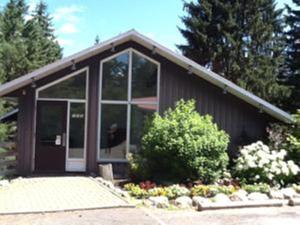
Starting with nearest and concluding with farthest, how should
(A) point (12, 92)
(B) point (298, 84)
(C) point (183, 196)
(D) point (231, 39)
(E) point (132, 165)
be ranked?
1. (C) point (183, 196)
2. (E) point (132, 165)
3. (A) point (12, 92)
4. (B) point (298, 84)
5. (D) point (231, 39)

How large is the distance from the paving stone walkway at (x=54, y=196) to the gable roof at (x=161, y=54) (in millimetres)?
2962

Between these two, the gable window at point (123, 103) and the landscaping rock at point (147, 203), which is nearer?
the landscaping rock at point (147, 203)

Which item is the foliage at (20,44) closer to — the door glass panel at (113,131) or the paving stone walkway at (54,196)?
the door glass panel at (113,131)

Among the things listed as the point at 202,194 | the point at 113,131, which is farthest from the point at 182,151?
the point at 113,131

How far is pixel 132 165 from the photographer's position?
46.8 ft

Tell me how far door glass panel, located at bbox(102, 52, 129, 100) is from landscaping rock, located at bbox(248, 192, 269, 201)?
6250mm

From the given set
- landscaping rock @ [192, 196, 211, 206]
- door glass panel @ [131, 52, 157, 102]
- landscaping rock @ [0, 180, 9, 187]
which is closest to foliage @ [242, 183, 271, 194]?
landscaping rock @ [192, 196, 211, 206]

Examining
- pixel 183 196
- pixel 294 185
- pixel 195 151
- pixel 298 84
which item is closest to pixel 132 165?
pixel 195 151

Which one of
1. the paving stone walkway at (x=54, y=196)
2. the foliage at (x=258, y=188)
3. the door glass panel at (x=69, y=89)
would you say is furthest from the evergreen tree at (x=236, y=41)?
the paving stone walkway at (x=54, y=196)

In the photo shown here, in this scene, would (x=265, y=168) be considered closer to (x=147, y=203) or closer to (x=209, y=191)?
(x=209, y=191)

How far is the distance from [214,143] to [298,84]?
15.1 metres

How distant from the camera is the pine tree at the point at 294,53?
2705 centimetres

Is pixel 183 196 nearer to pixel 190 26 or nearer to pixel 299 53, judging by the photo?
pixel 299 53

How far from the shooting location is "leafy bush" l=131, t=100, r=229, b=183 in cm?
1338
